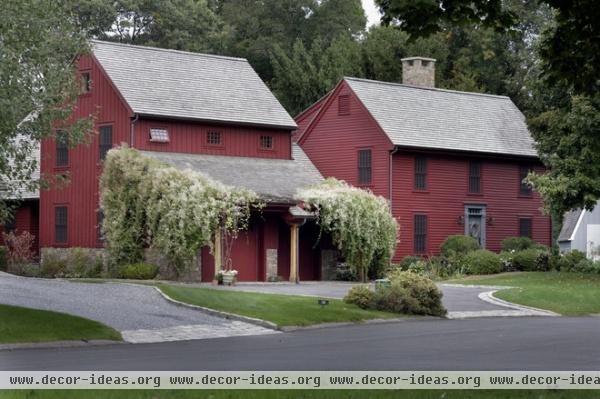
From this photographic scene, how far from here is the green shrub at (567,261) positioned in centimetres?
5138

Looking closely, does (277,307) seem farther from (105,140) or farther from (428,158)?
(428,158)

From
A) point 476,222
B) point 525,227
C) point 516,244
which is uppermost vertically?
point 476,222

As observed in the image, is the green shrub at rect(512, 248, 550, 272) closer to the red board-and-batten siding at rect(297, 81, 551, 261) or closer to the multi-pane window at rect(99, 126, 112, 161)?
the red board-and-batten siding at rect(297, 81, 551, 261)

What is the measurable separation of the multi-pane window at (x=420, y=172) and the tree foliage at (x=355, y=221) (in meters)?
5.38

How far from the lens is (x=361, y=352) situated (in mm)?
21172

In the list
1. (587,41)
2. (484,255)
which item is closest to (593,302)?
(484,255)

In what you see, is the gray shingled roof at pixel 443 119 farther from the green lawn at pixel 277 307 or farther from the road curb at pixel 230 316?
the road curb at pixel 230 316

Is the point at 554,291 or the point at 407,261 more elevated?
the point at 407,261

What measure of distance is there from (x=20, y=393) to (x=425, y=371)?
20.1 feet

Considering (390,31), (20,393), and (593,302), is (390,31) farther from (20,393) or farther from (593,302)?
(20,393)

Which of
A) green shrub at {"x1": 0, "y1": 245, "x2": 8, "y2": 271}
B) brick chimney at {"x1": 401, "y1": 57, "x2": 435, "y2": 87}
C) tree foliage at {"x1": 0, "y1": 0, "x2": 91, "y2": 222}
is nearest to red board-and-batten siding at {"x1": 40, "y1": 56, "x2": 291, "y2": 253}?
green shrub at {"x1": 0, "y1": 245, "x2": 8, "y2": 271}

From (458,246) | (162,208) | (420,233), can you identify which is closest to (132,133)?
(162,208)

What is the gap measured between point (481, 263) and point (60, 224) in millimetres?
17261

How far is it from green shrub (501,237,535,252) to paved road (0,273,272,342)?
23435 mm
